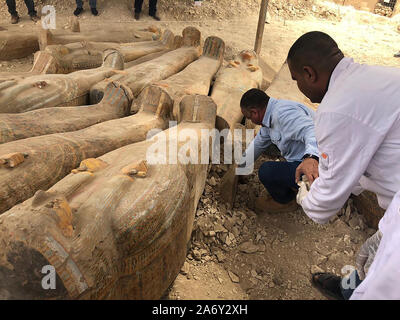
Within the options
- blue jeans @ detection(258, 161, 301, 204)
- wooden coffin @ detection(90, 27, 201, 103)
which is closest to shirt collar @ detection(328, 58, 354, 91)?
blue jeans @ detection(258, 161, 301, 204)

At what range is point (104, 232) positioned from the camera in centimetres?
143

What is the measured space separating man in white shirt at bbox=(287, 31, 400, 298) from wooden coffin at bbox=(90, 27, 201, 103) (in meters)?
2.34

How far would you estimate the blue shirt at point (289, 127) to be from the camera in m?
2.38

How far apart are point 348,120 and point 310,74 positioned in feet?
1.10

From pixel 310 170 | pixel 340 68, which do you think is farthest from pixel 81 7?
pixel 340 68

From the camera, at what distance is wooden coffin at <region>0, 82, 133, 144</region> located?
2.36 meters

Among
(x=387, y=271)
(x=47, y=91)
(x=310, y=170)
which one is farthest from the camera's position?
(x=47, y=91)

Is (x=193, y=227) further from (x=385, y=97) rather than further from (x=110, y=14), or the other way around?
(x=110, y=14)

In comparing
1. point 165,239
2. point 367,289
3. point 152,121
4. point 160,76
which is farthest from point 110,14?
point 367,289

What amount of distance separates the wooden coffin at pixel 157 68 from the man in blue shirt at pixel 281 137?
150cm

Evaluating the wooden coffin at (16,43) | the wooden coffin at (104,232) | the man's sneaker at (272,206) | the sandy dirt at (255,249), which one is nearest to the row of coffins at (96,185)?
the wooden coffin at (104,232)

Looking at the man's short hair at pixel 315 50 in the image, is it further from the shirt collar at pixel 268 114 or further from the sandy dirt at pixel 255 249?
the sandy dirt at pixel 255 249

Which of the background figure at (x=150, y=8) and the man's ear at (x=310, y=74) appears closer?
the man's ear at (x=310, y=74)

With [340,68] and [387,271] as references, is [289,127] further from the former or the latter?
[387,271]
